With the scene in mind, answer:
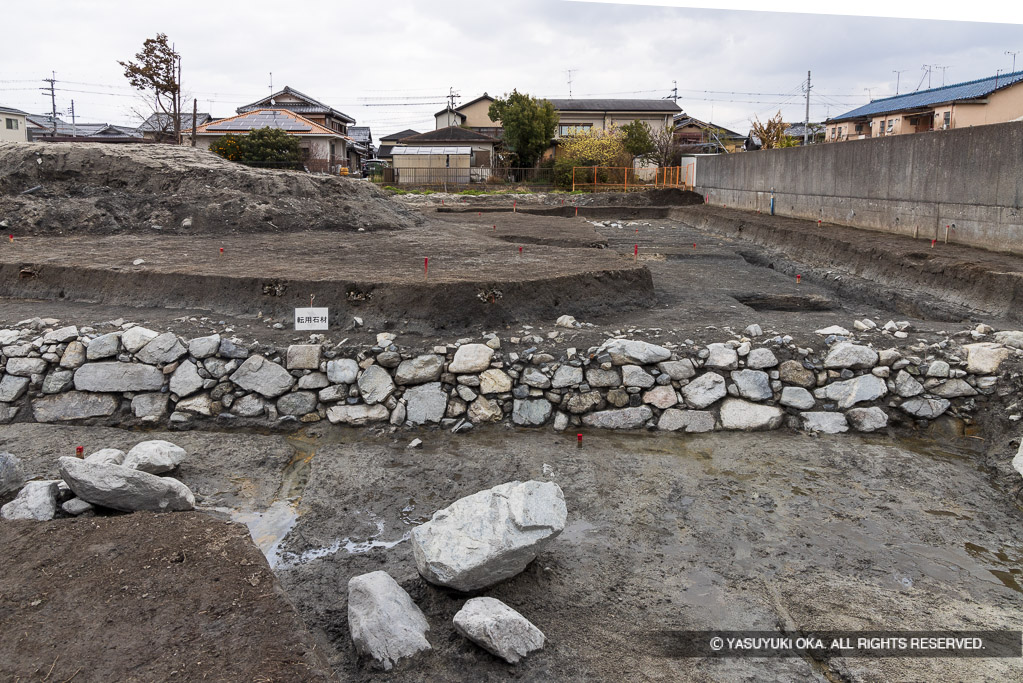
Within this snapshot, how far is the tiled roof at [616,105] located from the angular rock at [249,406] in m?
47.3

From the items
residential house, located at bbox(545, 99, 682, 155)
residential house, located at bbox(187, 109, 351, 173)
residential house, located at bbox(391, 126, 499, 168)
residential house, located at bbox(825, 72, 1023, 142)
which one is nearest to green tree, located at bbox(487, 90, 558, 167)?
residential house, located at bbox(391, 126, 499, 168)

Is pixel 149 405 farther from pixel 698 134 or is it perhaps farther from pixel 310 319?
pixel 698 134

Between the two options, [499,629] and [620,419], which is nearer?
[499,629]

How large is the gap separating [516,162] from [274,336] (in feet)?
→ 115

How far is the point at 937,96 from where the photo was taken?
94.3ft

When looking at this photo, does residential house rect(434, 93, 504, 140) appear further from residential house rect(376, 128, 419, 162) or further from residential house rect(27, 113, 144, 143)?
residential house rect(27, 113, 144, 143)

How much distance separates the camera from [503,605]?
3293 millimetres

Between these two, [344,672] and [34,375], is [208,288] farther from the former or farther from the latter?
[344,672]

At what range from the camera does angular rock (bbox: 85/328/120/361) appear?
640 centimetres

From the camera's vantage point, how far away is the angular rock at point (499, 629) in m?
3.12

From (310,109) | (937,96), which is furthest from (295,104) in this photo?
(937,96)

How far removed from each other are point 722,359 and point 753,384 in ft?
1.05

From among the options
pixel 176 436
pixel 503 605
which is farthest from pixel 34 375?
pixel 503 605

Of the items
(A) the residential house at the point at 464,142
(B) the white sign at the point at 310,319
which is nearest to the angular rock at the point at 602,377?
(B) the white sign at the point at 310,319
